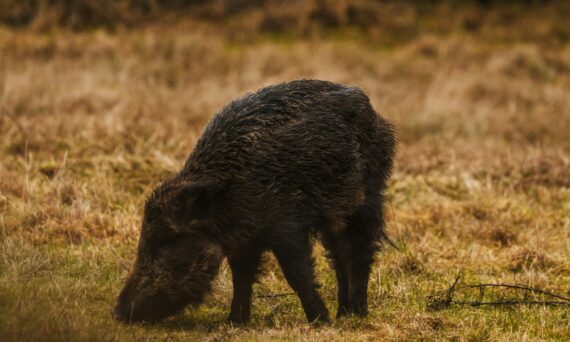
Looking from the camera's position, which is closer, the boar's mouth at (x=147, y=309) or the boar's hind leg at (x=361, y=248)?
the boar's mouth at (x=147, y=309)

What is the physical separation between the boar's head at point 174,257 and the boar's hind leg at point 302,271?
1.31 ft

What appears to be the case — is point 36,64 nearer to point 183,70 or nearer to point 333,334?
point 183,70

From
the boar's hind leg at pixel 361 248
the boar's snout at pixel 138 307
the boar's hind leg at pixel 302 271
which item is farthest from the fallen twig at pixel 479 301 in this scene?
the boar's snout at pixel 138 307

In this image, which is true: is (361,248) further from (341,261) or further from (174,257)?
(174,257)

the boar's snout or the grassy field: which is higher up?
the grassy field

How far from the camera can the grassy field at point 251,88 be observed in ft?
18.8

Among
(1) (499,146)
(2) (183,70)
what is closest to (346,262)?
(1) (499,146)

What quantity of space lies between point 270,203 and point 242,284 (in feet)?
2.03

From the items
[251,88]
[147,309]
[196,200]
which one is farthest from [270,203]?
[251,88]

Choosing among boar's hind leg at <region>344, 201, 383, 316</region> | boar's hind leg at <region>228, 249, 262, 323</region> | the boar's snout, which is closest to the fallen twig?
boar's hind leg at <region>344, 201, 383, 316</region>

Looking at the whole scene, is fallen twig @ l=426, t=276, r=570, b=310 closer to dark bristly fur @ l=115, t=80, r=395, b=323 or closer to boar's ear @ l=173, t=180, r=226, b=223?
dark bristly fur @ l=115, t=80, r=395, b=323

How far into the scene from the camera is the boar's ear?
5.28 meters

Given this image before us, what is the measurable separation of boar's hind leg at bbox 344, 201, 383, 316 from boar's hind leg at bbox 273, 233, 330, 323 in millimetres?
494

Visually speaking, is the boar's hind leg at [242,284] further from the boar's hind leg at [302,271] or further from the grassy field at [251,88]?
the boar's hind leg at [302,271]
